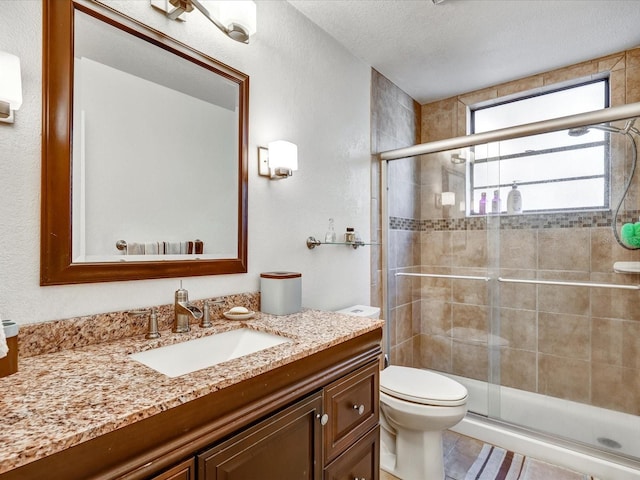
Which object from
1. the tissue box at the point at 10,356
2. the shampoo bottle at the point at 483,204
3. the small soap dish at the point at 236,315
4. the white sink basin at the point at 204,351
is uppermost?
the shampoo bottle at the point at 483,204

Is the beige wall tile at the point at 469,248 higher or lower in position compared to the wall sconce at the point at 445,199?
lower

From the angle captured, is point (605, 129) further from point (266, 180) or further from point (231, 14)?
point (231, 14)

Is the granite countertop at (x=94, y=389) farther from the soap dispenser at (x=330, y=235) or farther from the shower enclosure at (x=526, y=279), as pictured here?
the shower enclosure at (x=526, y=279)

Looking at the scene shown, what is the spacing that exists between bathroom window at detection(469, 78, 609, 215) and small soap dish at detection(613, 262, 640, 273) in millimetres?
348

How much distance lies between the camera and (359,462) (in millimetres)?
1282

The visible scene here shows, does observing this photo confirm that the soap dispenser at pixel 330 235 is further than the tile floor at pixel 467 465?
Yes

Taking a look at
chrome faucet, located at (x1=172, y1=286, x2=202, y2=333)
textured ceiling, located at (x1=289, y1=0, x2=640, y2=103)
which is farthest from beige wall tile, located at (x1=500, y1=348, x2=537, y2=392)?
chrome faucet, located at (x1=172, y1=286, x2=202, y2=333)

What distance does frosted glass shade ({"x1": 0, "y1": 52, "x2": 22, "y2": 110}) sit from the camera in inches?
34.9

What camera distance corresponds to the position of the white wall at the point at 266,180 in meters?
0.97

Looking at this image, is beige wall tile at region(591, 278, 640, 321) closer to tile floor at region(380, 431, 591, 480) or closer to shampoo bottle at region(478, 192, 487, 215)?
shampoo bottle at region(478, 192, 487, 215)

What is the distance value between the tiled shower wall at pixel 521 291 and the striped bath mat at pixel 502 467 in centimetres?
45

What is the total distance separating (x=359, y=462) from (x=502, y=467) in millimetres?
1182

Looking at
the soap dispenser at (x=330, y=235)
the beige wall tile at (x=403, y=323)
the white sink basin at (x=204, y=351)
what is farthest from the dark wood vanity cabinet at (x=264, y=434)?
the beige wall tile at (x=403, y=323)

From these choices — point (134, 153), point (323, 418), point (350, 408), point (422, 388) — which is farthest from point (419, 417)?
point (134, 153)
